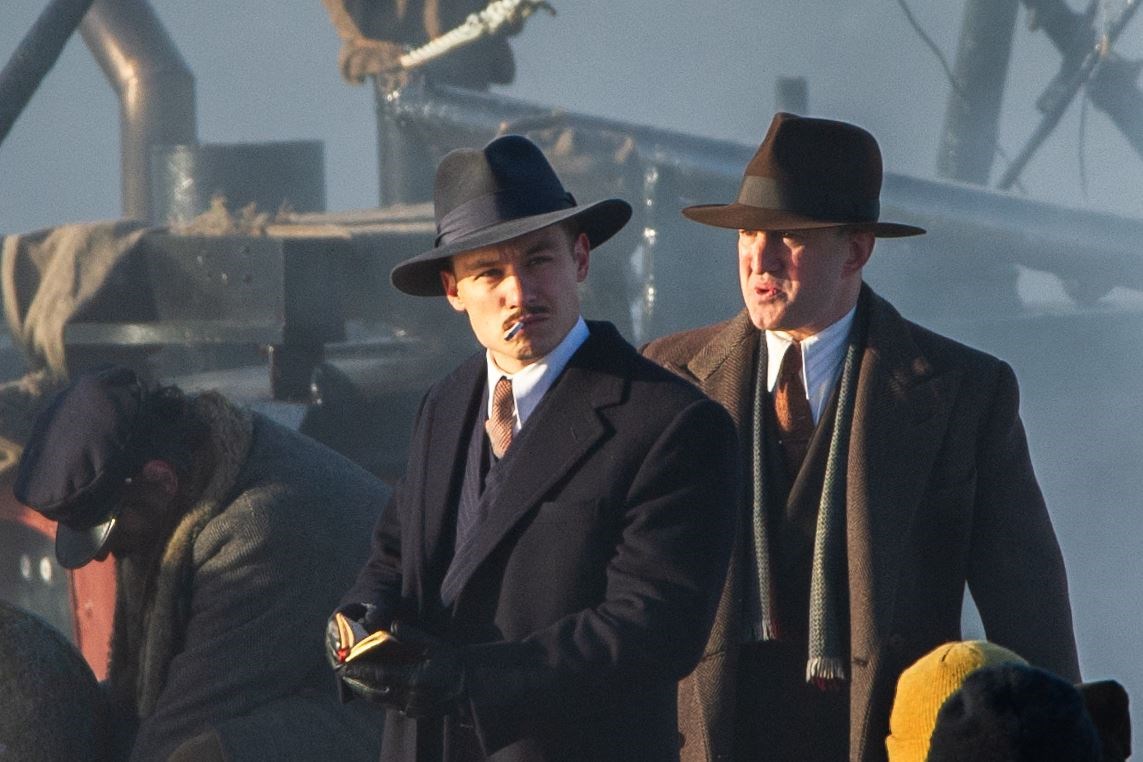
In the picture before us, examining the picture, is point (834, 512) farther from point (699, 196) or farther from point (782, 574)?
point (699, 196)

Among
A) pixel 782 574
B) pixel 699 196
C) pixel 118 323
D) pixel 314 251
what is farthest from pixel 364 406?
pixel 782 574

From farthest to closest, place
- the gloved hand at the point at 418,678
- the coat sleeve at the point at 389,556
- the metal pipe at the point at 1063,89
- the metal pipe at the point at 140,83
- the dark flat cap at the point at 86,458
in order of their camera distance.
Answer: the metal pipe at the point at 140,83 → the metal pipe at the point at 1063,89 → the dark flat cap at the point at 86,458 → the coat sleeve at the point at 389,556 → the gloved hand at the point at 418,678

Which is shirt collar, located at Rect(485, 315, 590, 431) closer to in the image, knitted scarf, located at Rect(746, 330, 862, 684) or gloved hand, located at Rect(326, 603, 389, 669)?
gloved hand, located at Rect(326, 603, 389, 669)

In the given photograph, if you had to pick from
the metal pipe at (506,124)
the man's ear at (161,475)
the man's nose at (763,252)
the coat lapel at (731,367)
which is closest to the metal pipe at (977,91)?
the metal pipe at (506,124)

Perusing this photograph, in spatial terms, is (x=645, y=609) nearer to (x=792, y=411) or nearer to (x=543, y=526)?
(x=543, y=526)

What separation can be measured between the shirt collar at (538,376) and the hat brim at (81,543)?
1401 millimetres

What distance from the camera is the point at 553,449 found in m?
2.16

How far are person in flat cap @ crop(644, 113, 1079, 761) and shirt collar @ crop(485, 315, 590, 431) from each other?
381 millimetres

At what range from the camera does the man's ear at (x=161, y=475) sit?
3.33m

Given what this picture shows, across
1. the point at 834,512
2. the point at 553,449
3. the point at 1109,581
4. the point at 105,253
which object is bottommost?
the point at 1109,581

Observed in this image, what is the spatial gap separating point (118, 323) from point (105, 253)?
9.5 inches

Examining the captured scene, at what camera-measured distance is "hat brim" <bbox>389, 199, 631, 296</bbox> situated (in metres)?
2.17

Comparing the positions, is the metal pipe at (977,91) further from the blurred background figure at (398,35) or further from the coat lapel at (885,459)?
the coat lapel at (885,459)

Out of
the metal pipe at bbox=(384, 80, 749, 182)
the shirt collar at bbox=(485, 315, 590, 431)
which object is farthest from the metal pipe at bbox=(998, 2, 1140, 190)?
the shirt collar at bbox=(485, 315, 590, 431)
